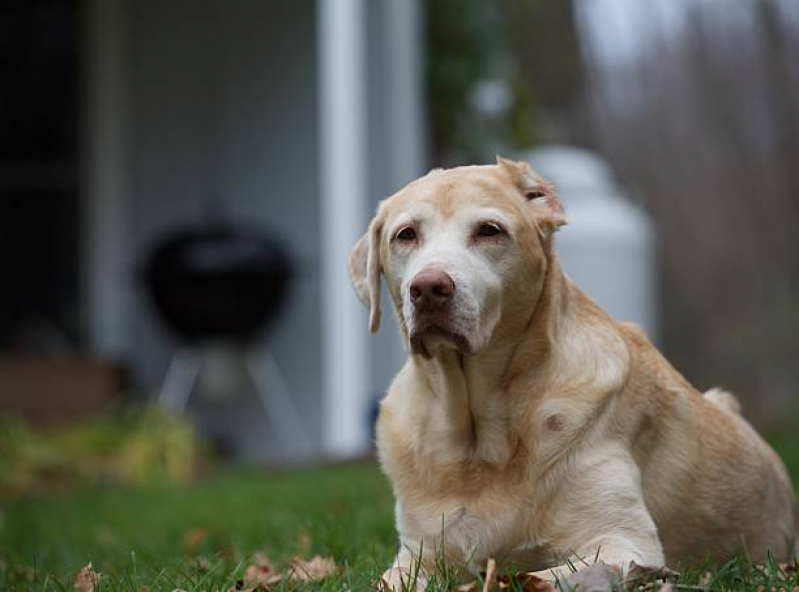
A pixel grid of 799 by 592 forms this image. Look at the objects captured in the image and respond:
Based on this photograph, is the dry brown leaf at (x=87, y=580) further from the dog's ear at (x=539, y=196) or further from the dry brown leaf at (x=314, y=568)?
the dog's ear at (x=539, y=196)

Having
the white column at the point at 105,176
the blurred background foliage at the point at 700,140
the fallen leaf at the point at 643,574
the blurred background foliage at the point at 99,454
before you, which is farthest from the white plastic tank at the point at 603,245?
the fallen leaf at the point at 643,574

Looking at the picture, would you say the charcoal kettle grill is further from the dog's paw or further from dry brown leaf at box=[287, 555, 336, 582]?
the dog's paw

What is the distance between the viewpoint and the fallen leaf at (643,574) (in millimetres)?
2557

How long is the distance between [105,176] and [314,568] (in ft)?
19.9

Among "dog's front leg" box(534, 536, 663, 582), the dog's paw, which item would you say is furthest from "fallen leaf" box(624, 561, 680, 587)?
the dog's paw

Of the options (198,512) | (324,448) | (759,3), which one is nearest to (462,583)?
(198,512)

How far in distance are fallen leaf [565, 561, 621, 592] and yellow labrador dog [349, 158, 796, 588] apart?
0.13 m

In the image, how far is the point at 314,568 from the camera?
122 inches

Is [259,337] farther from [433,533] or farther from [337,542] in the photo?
[433,533]

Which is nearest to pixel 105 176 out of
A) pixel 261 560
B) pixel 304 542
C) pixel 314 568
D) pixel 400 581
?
pixel 304 542

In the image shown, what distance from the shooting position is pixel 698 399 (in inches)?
127

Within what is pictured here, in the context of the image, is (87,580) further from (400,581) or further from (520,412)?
(520,412)

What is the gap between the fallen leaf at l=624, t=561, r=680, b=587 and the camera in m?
2.56

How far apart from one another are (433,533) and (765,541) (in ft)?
2.94
